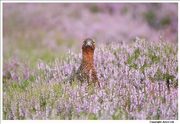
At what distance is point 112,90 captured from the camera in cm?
468

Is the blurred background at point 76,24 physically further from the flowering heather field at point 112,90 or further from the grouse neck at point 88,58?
the grouse neck at point 88,58

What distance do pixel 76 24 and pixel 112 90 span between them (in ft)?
24.1

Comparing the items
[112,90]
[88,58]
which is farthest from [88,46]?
[112,90]

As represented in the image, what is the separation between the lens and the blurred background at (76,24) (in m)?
10.2

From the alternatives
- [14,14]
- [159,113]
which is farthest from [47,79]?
[14,14]

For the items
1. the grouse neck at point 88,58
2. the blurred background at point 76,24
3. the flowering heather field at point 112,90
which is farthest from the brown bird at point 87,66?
the blurred background at point 76,24

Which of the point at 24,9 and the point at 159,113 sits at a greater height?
the point at 24,9

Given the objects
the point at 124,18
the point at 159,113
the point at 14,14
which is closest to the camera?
the point at 159,113

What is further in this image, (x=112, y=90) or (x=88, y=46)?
(x=88, y=46)

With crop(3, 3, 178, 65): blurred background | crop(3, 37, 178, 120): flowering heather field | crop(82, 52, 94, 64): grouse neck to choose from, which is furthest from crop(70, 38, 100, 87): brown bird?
crop(3, 3, 178, 65): blurred background

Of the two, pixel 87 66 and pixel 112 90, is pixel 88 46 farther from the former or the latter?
pixel 112 90

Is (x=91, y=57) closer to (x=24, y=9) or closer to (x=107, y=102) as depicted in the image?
(x=107, y=102)

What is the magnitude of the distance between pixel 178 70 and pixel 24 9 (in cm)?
767

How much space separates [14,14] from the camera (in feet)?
38.1
